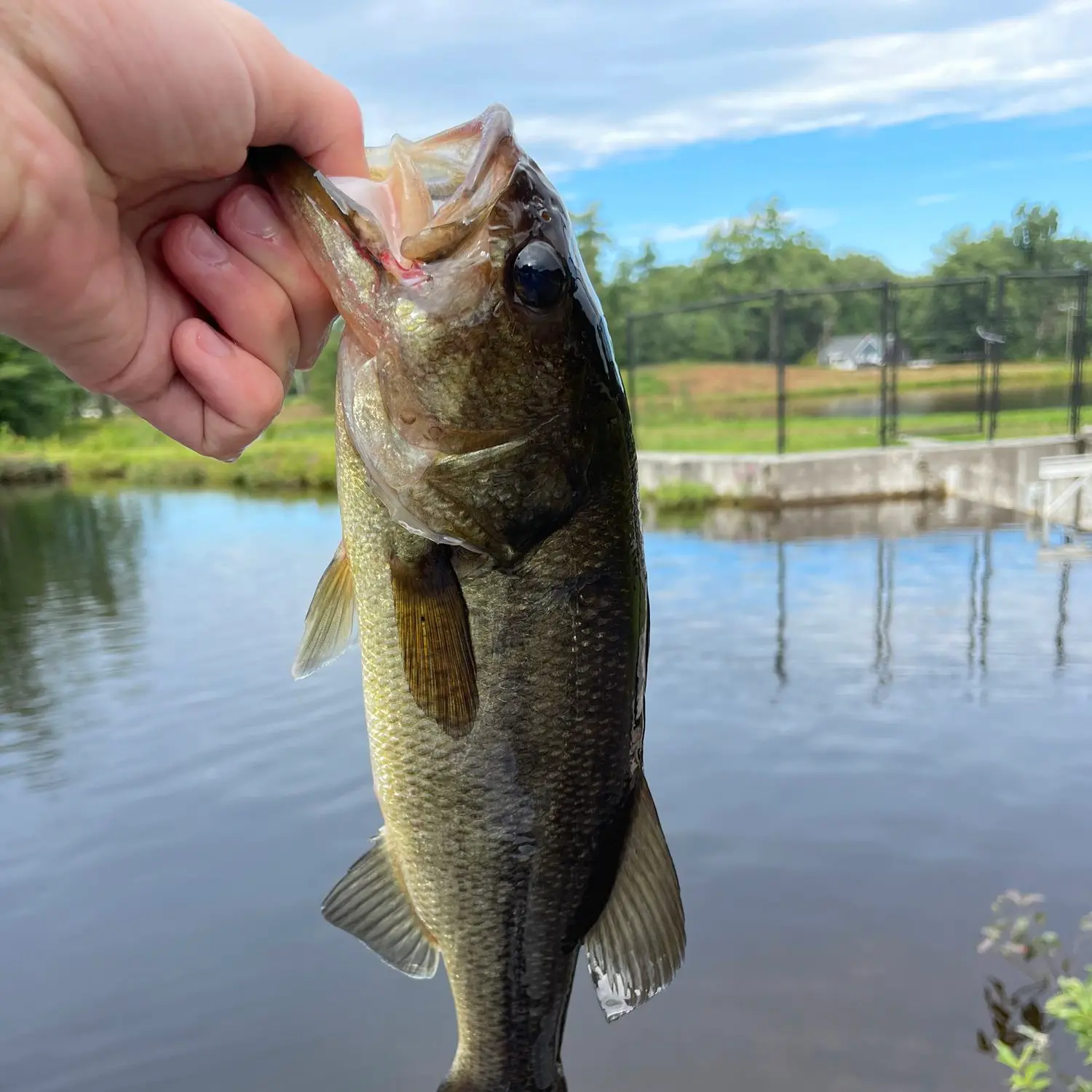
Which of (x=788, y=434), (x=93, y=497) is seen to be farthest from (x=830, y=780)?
(x=93, y=497)

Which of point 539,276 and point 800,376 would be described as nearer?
point 539,276

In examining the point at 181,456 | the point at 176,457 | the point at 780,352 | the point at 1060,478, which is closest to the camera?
the point at 1060,478

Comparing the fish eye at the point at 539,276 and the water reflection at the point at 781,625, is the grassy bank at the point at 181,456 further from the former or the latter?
the fish eye at the point at 539,276

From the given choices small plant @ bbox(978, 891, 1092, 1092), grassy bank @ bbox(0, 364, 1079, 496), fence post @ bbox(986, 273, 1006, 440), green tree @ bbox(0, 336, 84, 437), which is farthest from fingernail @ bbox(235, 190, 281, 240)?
green tree @ bbox(0, 336, 84, 437)

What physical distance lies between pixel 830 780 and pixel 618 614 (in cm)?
594

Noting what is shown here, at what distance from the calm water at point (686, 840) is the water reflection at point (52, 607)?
0.08 meters

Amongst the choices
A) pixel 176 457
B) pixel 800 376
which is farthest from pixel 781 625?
pixel 176 457

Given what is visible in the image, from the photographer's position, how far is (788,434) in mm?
24094

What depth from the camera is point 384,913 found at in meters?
1.77

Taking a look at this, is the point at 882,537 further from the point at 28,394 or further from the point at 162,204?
the point at 28,394

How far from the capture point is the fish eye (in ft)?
4.56

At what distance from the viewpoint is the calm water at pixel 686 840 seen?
16.1 ft

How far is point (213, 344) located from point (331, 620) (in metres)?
0.52

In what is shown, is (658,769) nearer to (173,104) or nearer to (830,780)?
(830,780)
